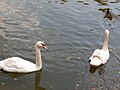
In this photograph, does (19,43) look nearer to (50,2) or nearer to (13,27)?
(13,27)

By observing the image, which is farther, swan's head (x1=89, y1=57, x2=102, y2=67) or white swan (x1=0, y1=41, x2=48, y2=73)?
swan's head (x1=89, y1=57, x2=102, y2=67)

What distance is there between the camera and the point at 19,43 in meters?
14.7

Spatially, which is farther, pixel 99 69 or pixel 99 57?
pixel 99 57

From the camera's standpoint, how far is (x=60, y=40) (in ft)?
50.8

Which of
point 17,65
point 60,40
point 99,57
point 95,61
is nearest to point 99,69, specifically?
point 95,61

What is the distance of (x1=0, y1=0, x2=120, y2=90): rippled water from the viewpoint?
12.1 metres

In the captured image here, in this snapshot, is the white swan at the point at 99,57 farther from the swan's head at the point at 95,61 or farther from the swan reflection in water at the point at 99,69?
the swan reflection in water at the point at 99,69

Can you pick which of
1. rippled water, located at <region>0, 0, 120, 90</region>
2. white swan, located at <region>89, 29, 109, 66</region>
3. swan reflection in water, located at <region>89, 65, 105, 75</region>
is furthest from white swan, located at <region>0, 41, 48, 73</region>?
white swan, located at <region>89, 29, 109, 66</region>

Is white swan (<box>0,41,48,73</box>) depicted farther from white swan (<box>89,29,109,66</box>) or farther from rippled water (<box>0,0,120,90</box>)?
white swan (<box>89,29,109,66</box>)

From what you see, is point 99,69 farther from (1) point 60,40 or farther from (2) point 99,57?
(1) point 60,40

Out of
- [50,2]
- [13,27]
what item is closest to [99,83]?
[13,27]

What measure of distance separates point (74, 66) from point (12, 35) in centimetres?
389

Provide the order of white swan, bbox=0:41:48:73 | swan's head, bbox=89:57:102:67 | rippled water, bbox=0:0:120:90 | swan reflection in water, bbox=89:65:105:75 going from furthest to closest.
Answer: swan's head, bbox=89:57:102:67 → swan reflection in water, bbox=89:65:105:75 → white swan, bbox=0:41:48:73 → rippled water, bbox=0:0:120:90

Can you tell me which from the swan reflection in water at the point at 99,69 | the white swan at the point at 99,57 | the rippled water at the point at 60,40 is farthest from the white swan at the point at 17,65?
the white swan at the point at 99,57
